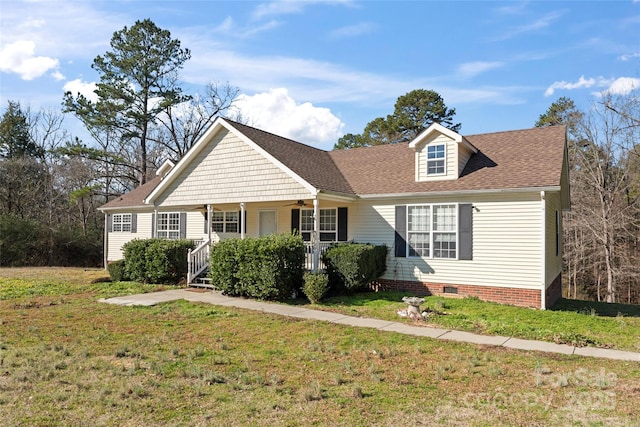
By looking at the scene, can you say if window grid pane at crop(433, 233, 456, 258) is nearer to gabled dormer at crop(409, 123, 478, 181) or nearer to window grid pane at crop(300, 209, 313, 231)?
gabled dormer at crop(409, 123, 478, 181)

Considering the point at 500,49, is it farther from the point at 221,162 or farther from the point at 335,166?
the point at 221,162

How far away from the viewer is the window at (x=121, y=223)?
22.8m

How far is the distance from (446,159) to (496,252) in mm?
3340

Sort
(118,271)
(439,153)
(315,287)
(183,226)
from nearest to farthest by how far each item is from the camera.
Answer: (315,287), (439,153), (118,271), (183,226)

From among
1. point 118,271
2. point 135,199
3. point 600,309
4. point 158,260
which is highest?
point 135,199

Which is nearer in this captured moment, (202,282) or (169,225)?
(202,282)

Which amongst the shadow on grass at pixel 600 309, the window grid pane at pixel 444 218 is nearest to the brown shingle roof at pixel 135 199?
the window grid pane at pixel 444 218

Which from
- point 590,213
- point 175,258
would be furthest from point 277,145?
point 590,213

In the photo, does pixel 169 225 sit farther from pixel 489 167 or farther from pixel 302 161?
pixel 489 167

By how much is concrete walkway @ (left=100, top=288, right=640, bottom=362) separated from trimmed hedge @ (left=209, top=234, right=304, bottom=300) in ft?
1.29

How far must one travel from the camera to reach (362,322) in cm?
948

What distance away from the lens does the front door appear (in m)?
17.1

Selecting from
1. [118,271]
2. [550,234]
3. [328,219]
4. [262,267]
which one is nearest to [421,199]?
[328,219]

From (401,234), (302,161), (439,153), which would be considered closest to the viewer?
(401,234)
